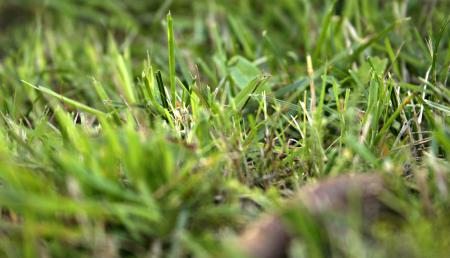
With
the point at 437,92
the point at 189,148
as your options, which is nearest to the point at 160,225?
the point at 189,148

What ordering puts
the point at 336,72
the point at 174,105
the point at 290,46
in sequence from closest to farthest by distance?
1. the point at 174,105
2. the point at 336,72
3. the point at 290,46

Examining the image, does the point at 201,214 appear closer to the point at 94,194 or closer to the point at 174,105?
the point at 94,194

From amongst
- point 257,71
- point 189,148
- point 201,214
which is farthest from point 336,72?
point 201,214

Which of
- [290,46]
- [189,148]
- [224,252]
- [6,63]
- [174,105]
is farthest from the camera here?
[290,46]

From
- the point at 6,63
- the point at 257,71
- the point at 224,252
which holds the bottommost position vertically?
the point at 224,252

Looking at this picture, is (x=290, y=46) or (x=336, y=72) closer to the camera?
(x=336, y=72)

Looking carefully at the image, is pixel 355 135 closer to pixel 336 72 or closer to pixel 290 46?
pixel 336 72

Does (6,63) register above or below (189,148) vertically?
above
